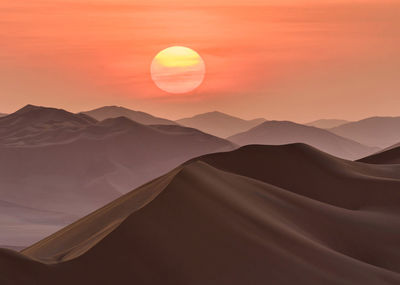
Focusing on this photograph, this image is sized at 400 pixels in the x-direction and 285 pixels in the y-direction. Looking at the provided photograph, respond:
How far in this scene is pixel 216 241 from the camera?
29234 mm

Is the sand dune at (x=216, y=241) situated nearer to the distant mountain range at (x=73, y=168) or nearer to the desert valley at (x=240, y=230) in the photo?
the desert valley at (x=240, y=230)

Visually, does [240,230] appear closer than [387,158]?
Yes

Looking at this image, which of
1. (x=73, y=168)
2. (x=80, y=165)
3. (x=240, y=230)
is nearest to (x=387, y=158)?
(x=240, y=230)

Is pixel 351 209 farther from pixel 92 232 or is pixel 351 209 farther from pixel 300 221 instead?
pixel 92 232

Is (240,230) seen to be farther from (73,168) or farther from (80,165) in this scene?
(80,165)

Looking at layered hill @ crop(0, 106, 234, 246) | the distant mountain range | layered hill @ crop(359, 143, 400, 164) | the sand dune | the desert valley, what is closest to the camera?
the sand dune

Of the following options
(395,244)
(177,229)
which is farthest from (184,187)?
(395,244)

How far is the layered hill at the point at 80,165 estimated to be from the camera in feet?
482

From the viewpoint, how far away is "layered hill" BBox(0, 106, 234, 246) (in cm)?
14700

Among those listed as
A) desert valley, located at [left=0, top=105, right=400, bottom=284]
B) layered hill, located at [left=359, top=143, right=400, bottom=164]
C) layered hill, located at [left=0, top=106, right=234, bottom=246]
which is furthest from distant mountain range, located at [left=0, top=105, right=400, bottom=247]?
desert valley, located at [left=0, top=105, right=400, bottom=284]

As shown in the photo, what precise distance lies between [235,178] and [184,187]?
457 centimetres

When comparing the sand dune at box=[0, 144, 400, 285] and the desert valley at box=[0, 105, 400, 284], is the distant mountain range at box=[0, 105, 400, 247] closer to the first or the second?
the desert valley at box=[0, 105, 400, 284]

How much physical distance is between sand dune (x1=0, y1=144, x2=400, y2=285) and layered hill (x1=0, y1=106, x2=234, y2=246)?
3353 inches

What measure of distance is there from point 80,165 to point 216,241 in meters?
142
